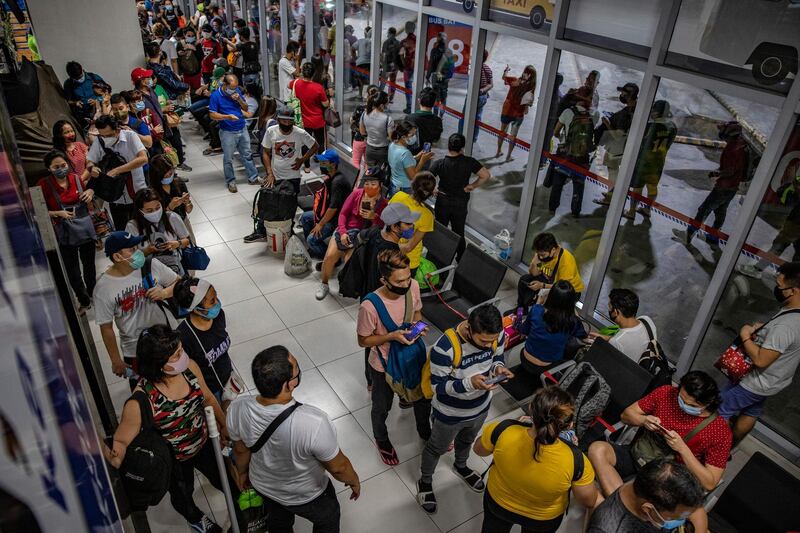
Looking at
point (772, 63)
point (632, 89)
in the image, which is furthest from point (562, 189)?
point (772, 63)

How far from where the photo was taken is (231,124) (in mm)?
8336

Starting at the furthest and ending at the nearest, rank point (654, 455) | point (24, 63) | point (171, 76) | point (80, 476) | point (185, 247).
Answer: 1. point (171, 76)
2. point (24, 63)
3. point (185, 247)
4. point (654, 455)
5. point (80, 476)

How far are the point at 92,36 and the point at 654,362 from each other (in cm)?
1005

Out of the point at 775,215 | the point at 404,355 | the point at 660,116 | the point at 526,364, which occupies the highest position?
the point at 660,116

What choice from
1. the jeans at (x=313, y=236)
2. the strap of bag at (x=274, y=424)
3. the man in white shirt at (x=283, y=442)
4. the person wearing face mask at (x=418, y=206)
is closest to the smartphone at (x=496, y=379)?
the man in white shirt at (x=283, y=442)

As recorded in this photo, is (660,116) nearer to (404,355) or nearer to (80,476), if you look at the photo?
(404,355)

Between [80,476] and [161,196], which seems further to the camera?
[161,196]

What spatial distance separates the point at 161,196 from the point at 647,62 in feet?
14.9

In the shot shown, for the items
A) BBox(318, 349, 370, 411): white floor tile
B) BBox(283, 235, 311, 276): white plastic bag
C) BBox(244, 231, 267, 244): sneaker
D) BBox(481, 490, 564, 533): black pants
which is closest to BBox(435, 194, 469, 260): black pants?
BBox(283, 235, 311, 276): white plastic bag

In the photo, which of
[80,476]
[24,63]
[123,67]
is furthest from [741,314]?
[123,67]

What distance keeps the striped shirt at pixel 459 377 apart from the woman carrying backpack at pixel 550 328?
37.7 inches

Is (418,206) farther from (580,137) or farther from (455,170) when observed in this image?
(580,137)

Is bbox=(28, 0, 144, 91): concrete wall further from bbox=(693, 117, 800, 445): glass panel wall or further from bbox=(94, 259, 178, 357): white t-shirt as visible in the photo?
bbox=(693, 117, 800, 445): glass panel wall

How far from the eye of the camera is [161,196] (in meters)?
5.07
